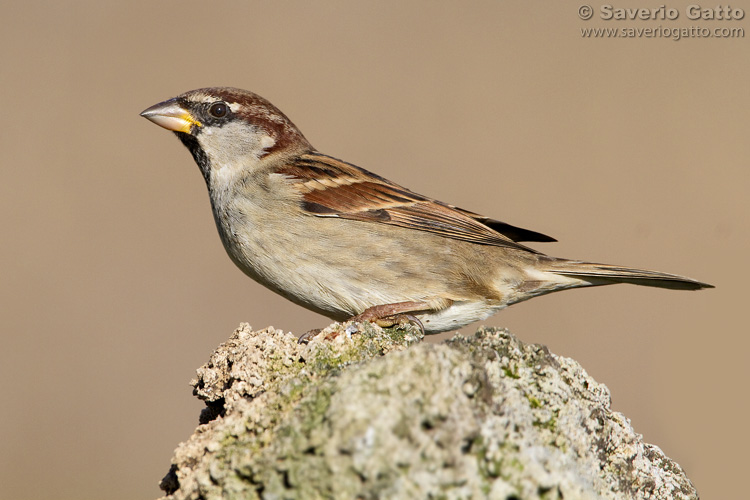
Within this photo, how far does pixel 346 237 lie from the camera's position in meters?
4.59

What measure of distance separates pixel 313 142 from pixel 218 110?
5.27 metres

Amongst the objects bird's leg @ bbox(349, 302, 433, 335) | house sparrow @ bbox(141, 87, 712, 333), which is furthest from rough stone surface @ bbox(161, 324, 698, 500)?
house sparrow @ bbox(141, 87, 712, 333)

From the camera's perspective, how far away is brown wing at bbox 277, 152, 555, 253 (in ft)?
15.6

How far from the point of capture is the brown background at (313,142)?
320 inches

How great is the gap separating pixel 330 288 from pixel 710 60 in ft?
28.8

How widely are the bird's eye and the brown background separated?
10.3ft

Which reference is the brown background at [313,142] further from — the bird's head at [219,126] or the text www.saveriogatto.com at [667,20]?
the bird's head at [219,126]

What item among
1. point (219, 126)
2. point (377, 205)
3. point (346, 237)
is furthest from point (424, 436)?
point (219, 126)

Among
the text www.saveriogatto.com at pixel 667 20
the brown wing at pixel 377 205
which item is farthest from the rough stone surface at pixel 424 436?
the text www.saveriogatto.com at pixel 667 20

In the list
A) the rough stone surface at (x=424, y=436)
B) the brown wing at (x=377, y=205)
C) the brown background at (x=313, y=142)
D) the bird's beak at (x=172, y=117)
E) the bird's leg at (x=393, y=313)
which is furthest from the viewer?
the brown background at (x=313, y=142)

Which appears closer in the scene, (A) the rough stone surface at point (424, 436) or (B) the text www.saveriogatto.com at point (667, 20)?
(A) the rough stone surface at point (424, 436)

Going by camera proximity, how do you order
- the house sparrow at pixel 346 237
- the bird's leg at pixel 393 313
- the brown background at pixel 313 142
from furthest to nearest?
the brown background at pixel 313 142 < the house sparrow at pixel 346 237 < the bird's leg at pixel 393 313

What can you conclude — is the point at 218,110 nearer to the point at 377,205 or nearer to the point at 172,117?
the point at 172,117

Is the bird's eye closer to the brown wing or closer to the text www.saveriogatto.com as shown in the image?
the brown wing
